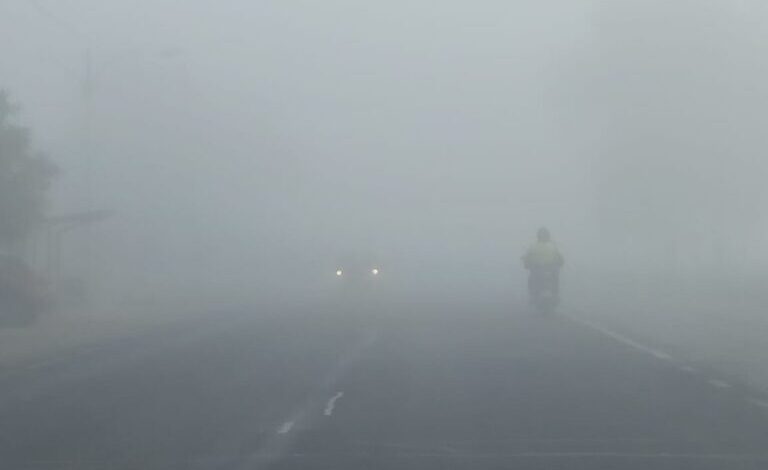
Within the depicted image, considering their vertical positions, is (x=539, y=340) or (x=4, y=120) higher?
(x=4, y=120)

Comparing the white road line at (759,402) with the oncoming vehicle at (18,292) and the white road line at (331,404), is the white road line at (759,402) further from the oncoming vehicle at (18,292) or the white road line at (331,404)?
the oncoming vehicle at (18,292)

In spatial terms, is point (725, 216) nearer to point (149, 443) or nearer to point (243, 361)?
point (243, 361)

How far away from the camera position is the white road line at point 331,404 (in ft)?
65.9

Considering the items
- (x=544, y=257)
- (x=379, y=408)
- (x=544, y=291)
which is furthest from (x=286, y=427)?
(x=544, y=291)

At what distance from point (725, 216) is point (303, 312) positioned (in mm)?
29810

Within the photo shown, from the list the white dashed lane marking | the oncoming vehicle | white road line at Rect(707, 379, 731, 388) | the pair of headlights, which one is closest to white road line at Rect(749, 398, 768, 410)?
the white dashed lane marking

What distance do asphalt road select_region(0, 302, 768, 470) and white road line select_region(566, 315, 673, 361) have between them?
0.22 ft

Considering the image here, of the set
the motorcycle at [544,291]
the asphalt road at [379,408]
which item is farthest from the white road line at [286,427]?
the motorcycle at [544,291]

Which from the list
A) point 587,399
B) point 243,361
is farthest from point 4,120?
point 587,399

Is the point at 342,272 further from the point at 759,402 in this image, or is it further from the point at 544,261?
the point at 759,402

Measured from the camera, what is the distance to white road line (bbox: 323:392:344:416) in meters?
20.1

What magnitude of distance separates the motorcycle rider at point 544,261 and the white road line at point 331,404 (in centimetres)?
1952

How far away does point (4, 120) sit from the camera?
165 ft

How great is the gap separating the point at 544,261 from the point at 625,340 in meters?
7.63
